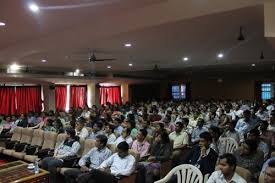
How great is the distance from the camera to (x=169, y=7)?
12.7ft

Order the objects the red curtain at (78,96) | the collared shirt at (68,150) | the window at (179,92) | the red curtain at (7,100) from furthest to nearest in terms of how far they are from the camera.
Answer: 1. the window at (179,92)
2. the red curtain at (78,96)
3. the red curtain at (7,100)
4. the collared shirt at (68,150)

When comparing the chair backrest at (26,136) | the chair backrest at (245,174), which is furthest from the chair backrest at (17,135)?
the chair backrest at (245,174)

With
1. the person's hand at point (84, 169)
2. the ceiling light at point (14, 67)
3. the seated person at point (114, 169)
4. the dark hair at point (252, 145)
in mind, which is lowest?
the person's hand at point (84, 169)

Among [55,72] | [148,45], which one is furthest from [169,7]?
[55,72]

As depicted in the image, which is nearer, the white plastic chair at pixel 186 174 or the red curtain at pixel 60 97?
the white plastic chair at pixel 186 174

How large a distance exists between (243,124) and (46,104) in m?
9.15

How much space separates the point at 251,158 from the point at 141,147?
2088 mm

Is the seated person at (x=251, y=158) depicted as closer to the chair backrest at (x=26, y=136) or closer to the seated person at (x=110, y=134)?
the seated person at (x=110, y=134)

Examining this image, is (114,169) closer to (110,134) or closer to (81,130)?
(110,134)

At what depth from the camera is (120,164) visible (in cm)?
442

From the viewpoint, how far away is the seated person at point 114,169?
13.3ft

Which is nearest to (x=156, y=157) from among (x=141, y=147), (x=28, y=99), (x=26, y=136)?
(x=141, y=147)

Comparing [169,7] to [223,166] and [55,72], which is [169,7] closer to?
[223,166]

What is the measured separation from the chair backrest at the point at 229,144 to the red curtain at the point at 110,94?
11.6 m
